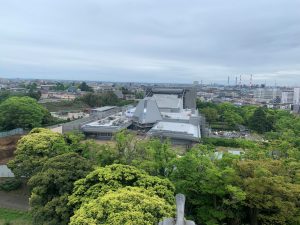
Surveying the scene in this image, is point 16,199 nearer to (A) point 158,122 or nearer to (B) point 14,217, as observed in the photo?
(B) point 14,217

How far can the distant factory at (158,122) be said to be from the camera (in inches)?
1231

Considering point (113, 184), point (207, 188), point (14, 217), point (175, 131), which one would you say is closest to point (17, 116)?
point (175, 131)

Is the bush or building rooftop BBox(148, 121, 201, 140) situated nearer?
the bush

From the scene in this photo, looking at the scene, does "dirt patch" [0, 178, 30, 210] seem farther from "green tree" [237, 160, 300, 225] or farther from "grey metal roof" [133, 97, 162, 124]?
"grey metal roof" [133, 97, 162, 124]

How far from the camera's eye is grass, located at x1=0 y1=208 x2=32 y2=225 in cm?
1416

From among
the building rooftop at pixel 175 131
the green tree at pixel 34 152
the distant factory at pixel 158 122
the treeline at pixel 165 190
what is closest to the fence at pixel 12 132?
the distant factory at pixel 158 122

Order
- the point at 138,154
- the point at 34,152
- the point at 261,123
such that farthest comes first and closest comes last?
the point at 261,123, the point at 34,152, the point at 138,154

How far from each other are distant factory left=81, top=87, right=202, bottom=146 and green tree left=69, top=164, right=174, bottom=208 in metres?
18.5

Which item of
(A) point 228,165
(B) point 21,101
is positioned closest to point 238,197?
(A) point 228,165

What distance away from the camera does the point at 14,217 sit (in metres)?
14.8

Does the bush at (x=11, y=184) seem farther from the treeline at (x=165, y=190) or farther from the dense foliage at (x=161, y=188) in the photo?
the treeline at (x=165, y=190)

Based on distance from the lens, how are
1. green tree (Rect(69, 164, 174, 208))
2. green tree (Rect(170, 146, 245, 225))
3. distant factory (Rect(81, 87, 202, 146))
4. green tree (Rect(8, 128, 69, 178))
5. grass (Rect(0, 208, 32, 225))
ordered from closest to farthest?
green tree (Rect(69, 164, 174, 208)) < green tree (Rect(170, 146, 245, 225)) < grass (Rect(0, 208, 32, 225)) < green tree (Rect(8, 128, 69, 178)) < distant factory (Rect(81, 87, 202, 146))

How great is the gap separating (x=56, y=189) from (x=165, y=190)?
5.43 meters

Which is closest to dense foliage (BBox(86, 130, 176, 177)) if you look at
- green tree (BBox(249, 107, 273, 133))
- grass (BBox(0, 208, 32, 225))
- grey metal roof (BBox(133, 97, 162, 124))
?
grass (BBox(0, 208, 32, 225))
